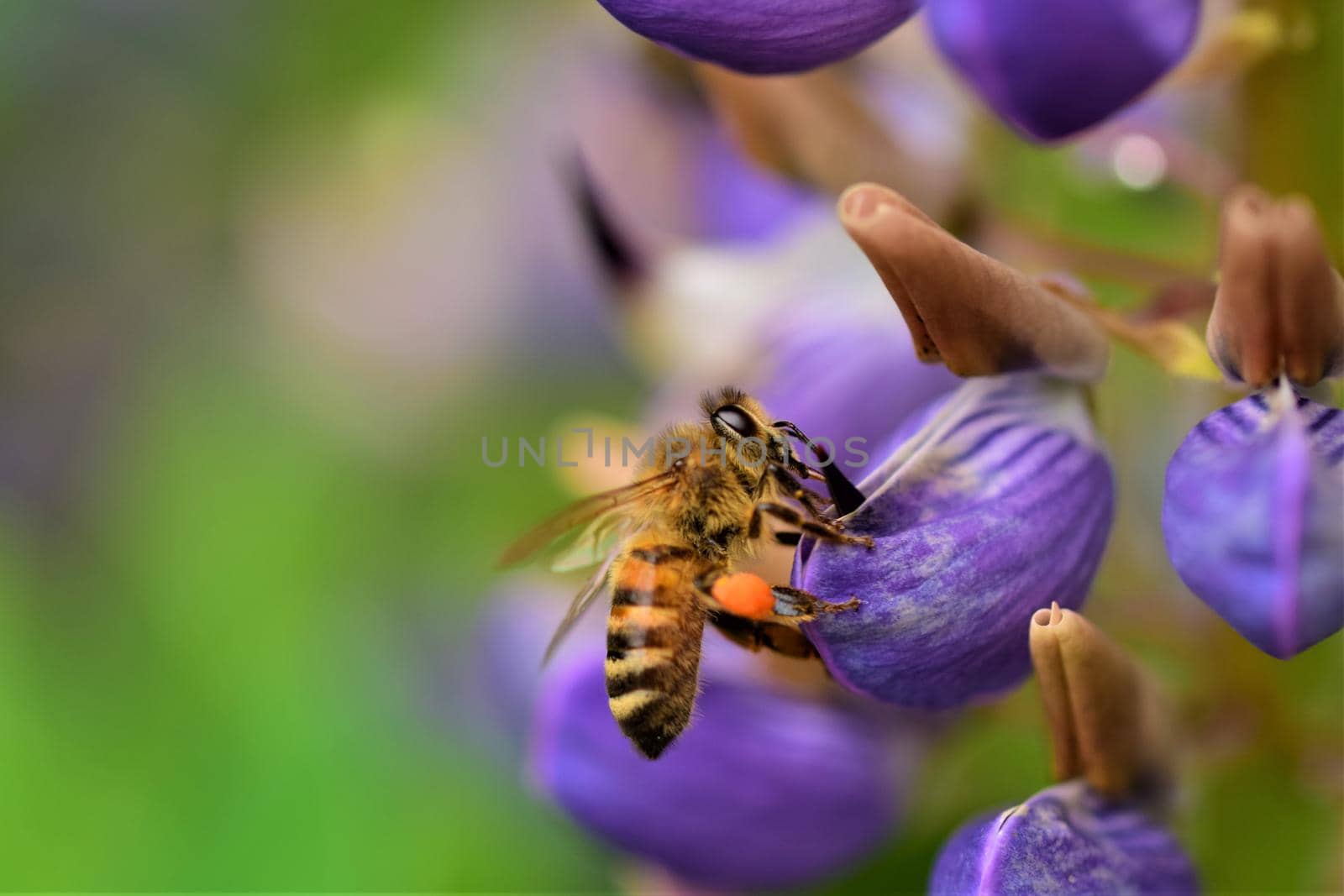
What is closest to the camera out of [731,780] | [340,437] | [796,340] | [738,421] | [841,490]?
[841,490]

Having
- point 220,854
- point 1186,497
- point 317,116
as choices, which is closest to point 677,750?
point 1186,497

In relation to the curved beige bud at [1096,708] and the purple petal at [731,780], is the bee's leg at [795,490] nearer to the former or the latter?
the curved beige bud at [1096,708]

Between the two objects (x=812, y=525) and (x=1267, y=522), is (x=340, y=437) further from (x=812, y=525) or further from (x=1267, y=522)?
(x=1267, y=522)

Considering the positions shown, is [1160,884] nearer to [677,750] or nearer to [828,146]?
[677,750]

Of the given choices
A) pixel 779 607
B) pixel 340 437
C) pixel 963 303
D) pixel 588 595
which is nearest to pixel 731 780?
pixel 588 595

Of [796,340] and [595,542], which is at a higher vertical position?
[796,340]

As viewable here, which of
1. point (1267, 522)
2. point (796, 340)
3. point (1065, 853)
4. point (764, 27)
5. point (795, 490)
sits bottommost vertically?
point (1065, 853)

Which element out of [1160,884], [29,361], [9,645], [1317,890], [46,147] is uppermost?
[46,147]

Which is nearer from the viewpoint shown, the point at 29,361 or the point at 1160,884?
the point at 1160,884
